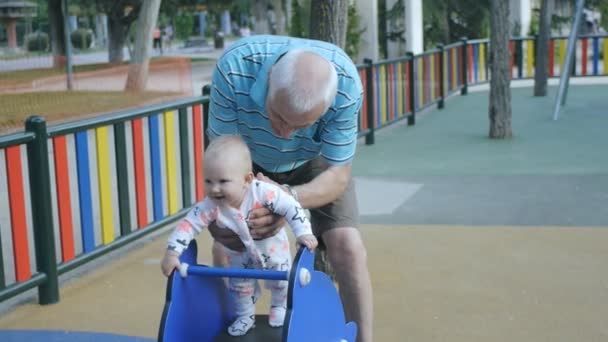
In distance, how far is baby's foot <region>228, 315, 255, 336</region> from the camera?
135 inches

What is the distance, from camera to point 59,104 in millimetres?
17266

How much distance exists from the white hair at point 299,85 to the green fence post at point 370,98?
8321 millimetres

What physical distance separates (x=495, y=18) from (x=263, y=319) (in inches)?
365

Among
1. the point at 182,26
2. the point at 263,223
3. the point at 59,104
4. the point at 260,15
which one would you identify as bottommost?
the point at 59,104

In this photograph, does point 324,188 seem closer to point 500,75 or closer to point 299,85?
point 299,85

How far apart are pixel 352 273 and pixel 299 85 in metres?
1.12

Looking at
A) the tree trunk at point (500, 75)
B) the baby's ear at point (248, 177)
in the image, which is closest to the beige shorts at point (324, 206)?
the baby's ear at point (248, 177)

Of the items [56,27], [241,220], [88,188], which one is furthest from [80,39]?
[241,220]

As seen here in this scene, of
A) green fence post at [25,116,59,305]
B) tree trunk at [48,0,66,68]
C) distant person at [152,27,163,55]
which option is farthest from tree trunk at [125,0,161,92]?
distant person at [152,27,163,55]

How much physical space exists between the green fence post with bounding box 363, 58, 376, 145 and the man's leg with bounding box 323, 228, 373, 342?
7.64 m

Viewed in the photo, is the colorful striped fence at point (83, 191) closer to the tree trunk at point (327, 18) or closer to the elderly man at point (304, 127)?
the tree trunk at point (327, 18)

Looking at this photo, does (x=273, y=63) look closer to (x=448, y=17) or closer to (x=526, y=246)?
(x=526, y=246)

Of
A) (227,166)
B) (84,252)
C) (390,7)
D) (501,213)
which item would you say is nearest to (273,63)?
(227,166)

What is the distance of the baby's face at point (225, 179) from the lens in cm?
302
